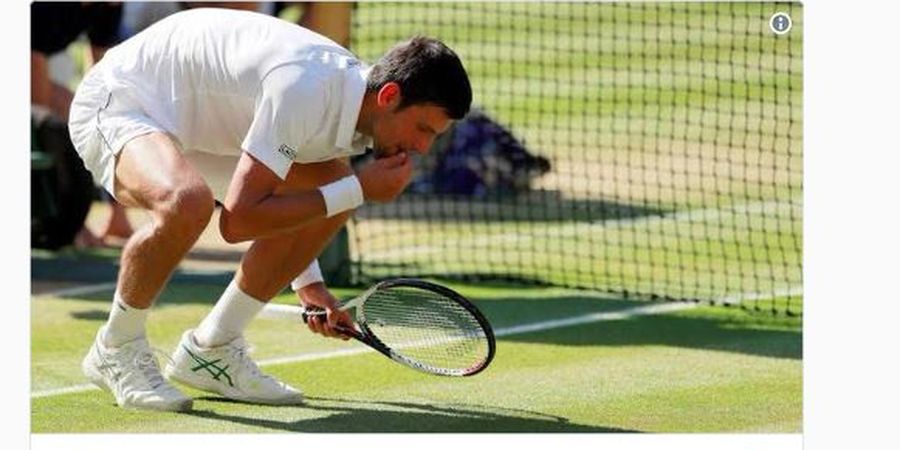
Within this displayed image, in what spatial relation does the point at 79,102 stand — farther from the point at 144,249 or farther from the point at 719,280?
the point at 719,280

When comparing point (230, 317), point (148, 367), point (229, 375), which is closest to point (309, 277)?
point (230, 317)

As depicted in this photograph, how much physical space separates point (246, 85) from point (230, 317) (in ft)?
2.80

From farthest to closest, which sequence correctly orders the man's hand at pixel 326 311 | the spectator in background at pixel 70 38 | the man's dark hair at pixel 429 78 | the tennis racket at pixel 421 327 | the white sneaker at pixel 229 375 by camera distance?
the spectator in background at pixel 70 38, the white sneaker at pixel 229 375, the man's hand at pixel 326 311, the tennis racket at pixel 421 327, the man's dark hair at pixel 429 78

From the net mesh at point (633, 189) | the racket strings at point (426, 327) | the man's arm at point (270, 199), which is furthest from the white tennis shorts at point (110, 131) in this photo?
the net mesh at point (633, 189)

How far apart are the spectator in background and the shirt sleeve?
14.2ft

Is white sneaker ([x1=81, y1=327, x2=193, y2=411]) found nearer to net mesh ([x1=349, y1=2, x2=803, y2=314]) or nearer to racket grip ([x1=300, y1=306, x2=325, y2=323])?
racket grip ([x1=300, y1=306, x2=325, y2=323])

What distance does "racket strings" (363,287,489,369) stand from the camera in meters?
6.18

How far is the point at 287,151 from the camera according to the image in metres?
5.86

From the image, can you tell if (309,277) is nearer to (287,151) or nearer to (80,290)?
(287,151)

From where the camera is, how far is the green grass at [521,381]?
621 centimetres

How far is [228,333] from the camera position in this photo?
6.54 meters

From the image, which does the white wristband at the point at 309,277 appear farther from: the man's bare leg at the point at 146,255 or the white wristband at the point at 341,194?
the white wristband at the point at 341,194

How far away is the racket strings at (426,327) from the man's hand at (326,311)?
0.33ft

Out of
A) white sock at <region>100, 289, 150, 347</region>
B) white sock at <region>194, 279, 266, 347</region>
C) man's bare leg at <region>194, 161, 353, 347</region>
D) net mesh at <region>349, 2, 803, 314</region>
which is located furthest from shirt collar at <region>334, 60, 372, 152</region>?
net mesh at <region>349, 2, 803, 314</region>
